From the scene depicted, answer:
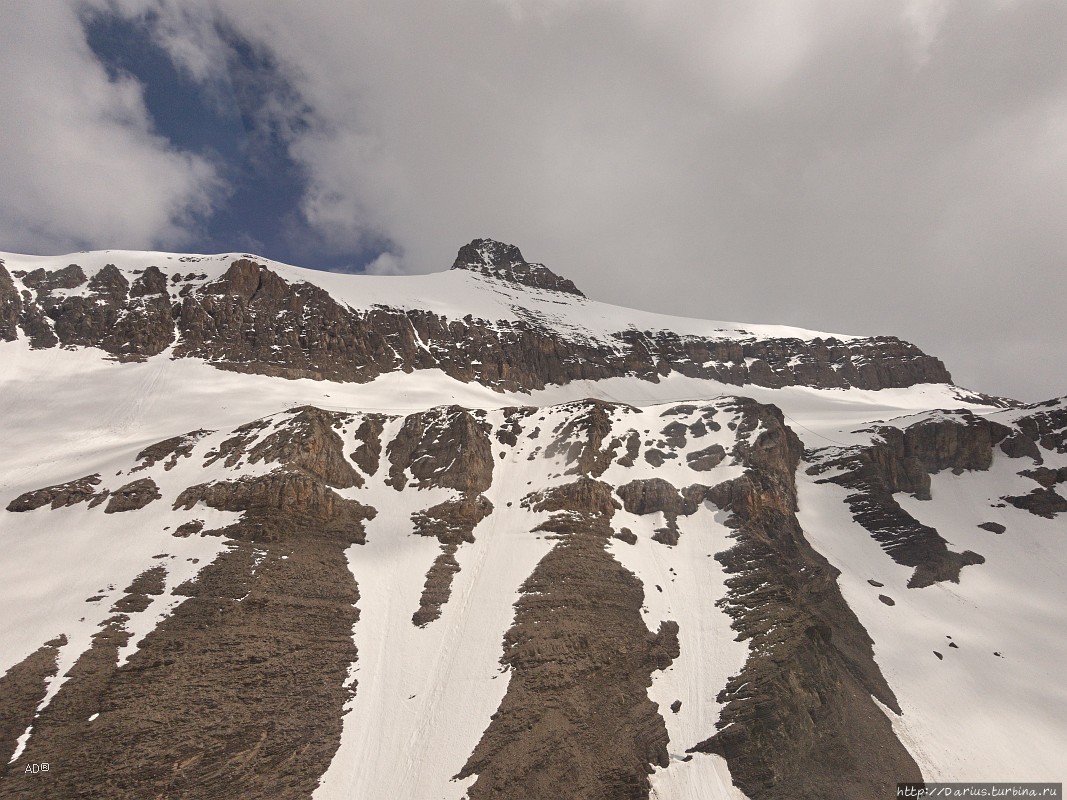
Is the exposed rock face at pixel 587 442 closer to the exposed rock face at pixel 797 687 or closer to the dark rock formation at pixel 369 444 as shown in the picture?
the exposed rock face at pixel 797 687

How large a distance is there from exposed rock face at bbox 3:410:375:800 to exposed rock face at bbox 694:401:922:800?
29155 mm

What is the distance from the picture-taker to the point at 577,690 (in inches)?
1610

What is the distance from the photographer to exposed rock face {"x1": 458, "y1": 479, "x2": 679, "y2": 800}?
3494cm

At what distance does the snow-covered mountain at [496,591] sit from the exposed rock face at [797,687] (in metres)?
0.25

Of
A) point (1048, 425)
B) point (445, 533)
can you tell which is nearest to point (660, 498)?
point (445, 533)

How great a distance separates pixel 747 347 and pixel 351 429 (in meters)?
146

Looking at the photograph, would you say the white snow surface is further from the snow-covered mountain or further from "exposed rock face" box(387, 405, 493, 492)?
"exposed rock face" box(387, 405, 493, 492)

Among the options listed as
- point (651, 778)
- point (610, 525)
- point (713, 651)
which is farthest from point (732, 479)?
point (651, 778)

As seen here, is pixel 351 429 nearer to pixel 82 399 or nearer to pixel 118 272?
pixel 82 399

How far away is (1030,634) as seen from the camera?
5000 cm

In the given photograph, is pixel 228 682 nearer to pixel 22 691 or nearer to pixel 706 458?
pixel 22 691

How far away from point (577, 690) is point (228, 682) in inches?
1008

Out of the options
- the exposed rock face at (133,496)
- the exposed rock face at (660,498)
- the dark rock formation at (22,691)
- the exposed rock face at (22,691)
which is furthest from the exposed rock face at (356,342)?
the dark rock formation at (22,691)

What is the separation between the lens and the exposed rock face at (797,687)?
3591 centimetres
